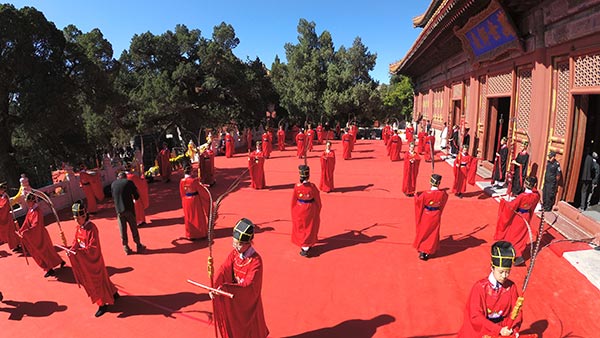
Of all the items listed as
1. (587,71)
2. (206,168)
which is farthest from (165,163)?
(587,71)

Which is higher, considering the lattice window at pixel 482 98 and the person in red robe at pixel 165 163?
the lattice window at pixel 482 98

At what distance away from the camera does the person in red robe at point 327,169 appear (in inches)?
403

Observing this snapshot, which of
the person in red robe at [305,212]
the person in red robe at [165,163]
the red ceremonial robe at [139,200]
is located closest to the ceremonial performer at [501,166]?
the person in red robe at [305,212]

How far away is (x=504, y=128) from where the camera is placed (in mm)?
12508

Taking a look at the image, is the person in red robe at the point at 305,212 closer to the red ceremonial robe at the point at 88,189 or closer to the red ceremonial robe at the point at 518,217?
the red ceremonial robe at the point at 518,217

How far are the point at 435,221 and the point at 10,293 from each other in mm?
6653

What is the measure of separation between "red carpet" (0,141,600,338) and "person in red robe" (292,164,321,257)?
→ 293 mm

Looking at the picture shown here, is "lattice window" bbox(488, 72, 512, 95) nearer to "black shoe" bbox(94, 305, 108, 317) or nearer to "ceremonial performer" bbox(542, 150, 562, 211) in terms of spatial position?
"ceremonial performer" bbox(542, 150, 562, 211)

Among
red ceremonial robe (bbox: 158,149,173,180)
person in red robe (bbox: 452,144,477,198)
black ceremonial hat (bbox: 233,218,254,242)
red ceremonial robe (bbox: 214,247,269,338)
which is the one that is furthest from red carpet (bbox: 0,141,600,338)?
red ceremonial robe (bbox: 158,149,173,180)

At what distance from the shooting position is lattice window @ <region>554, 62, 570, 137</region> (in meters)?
7.41

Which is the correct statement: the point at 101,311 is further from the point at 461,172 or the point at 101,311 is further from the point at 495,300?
the point at 461,172

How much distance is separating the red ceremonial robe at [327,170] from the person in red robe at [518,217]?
5.18 metres

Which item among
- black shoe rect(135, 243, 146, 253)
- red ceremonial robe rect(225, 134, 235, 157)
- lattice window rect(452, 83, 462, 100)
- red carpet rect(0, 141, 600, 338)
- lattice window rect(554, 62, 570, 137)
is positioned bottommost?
red carpet rect(0, 141, 600, 338)

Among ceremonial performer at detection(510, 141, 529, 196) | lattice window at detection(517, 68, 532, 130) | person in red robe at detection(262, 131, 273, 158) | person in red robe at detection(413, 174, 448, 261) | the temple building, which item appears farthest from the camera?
person in red robe at detection(262, 131, 273, 158)
